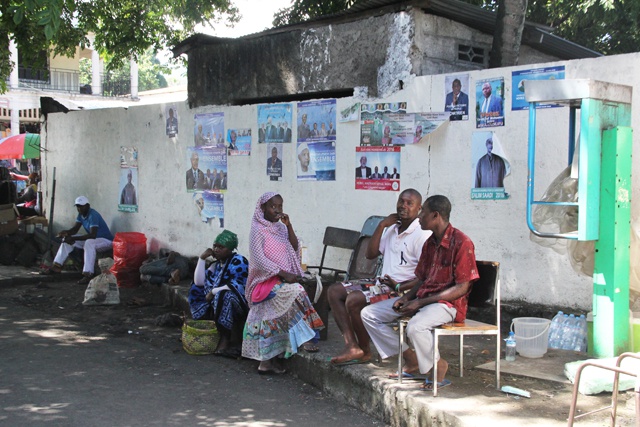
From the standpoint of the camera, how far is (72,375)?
6.08 metres

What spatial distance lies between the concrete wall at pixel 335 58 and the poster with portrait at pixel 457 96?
1.96 ft

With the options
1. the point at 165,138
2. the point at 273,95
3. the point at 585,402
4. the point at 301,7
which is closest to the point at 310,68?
the point at 273,95

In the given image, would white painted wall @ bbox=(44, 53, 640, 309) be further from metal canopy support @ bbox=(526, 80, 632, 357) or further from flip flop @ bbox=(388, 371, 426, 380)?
flip flop @ bbox=(388, 371, 426, 380)

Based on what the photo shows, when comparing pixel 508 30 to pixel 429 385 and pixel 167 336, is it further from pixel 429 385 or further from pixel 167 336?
pixel 167 336

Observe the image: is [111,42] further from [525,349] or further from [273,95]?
[525,349]

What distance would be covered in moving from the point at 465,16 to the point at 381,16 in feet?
3.18

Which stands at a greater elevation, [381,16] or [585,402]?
[381,16]

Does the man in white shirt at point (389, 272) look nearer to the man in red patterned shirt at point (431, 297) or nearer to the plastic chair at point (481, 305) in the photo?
the man in red patterned shirt at point (431, 297)

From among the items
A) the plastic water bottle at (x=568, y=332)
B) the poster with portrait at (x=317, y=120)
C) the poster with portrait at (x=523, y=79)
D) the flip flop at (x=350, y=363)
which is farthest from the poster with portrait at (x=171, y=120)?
the plastic water bottle at (x=568, y=332)

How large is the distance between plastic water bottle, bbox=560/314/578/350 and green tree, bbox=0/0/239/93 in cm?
835

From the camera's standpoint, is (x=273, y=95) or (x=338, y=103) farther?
(x=273, y=95)

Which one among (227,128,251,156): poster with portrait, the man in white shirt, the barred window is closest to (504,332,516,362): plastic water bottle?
the man in white shirt

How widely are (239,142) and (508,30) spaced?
3.79 meters

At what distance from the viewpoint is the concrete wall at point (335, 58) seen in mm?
7797
